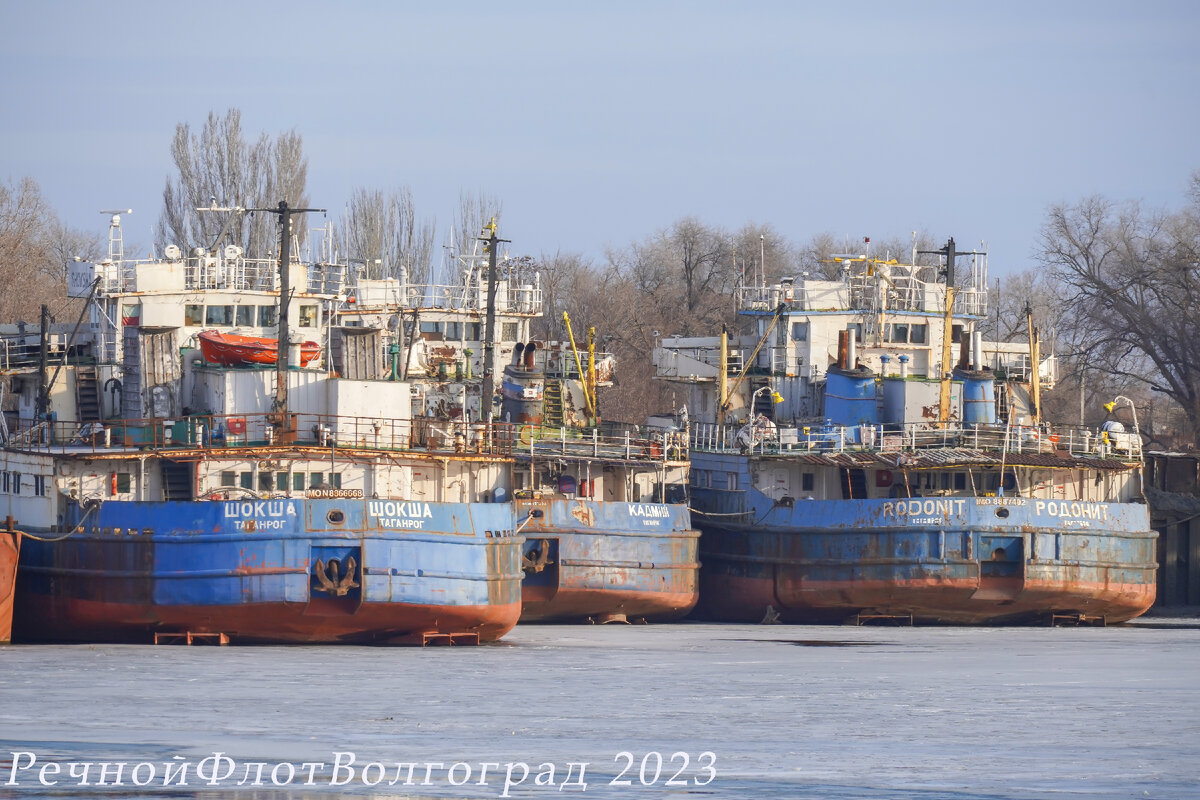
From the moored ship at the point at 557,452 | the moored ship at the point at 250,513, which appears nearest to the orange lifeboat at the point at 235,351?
the moored ship at the point at 250,513

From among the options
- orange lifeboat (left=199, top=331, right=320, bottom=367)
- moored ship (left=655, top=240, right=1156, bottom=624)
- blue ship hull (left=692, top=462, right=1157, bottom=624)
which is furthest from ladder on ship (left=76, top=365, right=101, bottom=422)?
blue ship hull (left=692, top=462, right=1157, bottom=624)

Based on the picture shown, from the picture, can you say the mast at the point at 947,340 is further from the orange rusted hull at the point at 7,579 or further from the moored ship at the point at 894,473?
the orange rusted hull at the point at 7,579

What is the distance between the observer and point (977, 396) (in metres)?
43.3

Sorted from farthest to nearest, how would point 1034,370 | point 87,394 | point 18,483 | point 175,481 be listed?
point 1034,370 < point 87,394 < point 18,483 < point 175,481

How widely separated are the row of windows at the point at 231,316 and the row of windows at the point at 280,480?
588 centimetres

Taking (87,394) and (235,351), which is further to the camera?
(87,394)

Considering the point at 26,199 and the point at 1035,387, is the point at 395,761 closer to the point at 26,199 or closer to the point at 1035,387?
the point at 1035,387

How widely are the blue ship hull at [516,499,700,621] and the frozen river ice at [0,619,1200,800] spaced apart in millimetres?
7208

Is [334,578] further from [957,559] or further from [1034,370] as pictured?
[1034,370]

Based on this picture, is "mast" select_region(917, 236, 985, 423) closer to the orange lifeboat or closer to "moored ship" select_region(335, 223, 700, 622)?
"moored ship" select_region(335, 223, 700, 622)

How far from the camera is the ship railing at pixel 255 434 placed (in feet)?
104

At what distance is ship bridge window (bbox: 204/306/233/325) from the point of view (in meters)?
36.7

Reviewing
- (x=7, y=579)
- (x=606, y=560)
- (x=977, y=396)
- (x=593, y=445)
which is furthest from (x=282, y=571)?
(x=977, y=396)

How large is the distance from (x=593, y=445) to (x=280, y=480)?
10206 millimetres
